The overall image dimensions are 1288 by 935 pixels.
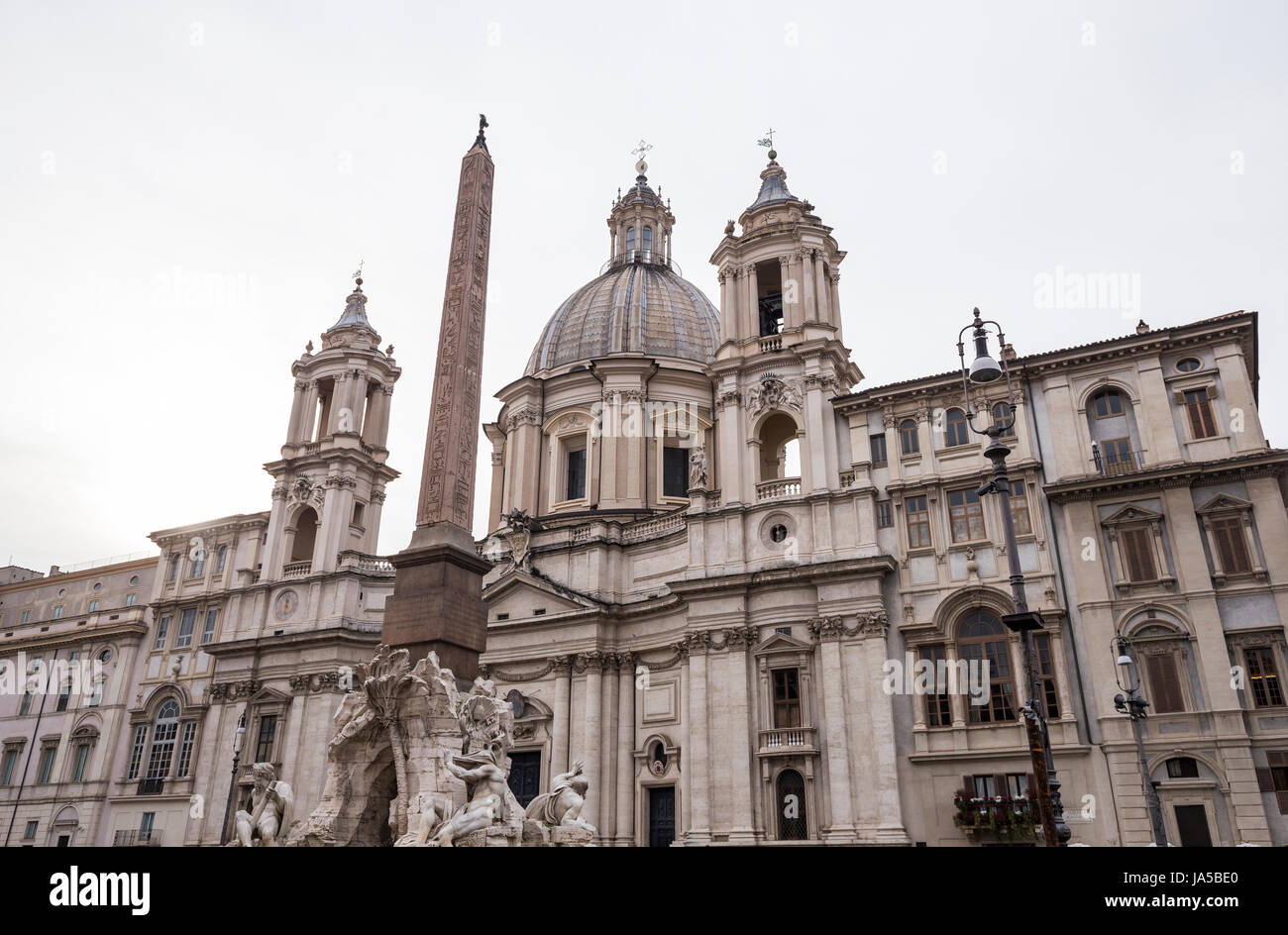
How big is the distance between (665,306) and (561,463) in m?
10.8

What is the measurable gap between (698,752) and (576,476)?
1804 centimetres

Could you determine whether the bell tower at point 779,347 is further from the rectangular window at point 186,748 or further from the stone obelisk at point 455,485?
the rectangular window at point 186,748

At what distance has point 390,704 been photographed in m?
17.3

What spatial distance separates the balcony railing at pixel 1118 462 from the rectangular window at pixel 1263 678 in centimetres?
607

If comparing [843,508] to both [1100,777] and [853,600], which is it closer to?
[853,600]

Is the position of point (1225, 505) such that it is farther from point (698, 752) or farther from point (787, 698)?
point (698, 752)

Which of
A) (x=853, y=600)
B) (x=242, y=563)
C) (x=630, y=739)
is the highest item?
(x=242, y=563)

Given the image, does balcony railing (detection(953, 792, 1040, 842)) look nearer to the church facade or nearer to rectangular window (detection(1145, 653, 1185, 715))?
the church facade

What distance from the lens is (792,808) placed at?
2998 centimetres

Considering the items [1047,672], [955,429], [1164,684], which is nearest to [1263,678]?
[1164,684]

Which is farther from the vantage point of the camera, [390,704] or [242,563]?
[242,563]

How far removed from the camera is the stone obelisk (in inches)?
729

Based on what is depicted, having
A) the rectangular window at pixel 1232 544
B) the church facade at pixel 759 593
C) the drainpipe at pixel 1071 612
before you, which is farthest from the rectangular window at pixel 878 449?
the rectangular window at pixel 1232 544
